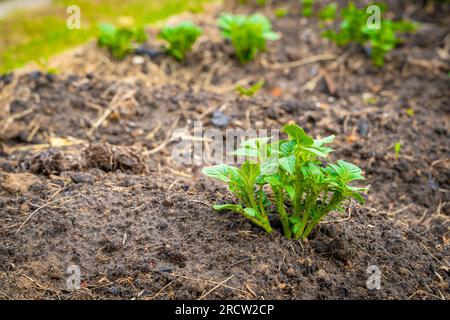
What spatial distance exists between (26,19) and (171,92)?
2750mm

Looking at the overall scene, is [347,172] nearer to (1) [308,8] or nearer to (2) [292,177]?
(2) [292,177]

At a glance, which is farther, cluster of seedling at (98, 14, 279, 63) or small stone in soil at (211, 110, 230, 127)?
cluster of seedling at (98, 14, 279, 63)

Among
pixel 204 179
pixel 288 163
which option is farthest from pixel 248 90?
pixel 288 163

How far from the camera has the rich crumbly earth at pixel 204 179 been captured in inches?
102

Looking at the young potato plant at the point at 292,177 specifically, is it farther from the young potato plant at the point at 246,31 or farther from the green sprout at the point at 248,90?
the young potato plant at the point at 246,31

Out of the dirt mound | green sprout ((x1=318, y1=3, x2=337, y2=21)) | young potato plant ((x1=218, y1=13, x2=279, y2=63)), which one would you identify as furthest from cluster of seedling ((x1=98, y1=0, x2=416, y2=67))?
the dirt mound

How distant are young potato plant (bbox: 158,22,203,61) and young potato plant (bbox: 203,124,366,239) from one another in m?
2.35

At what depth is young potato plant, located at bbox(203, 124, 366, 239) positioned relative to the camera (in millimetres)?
2475

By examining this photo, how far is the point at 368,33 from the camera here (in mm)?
4715

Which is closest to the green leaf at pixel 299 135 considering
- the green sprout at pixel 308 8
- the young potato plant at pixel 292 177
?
the young potato plant at pixel 292 177

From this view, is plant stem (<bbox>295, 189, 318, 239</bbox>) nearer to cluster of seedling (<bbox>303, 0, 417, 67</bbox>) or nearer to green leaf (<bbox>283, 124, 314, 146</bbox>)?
green leaf (<bbox>283, 124, 314, 146</bbox>)

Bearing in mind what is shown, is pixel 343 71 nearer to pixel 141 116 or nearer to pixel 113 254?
pixel 141 116

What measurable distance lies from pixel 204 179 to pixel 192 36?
179 cm
